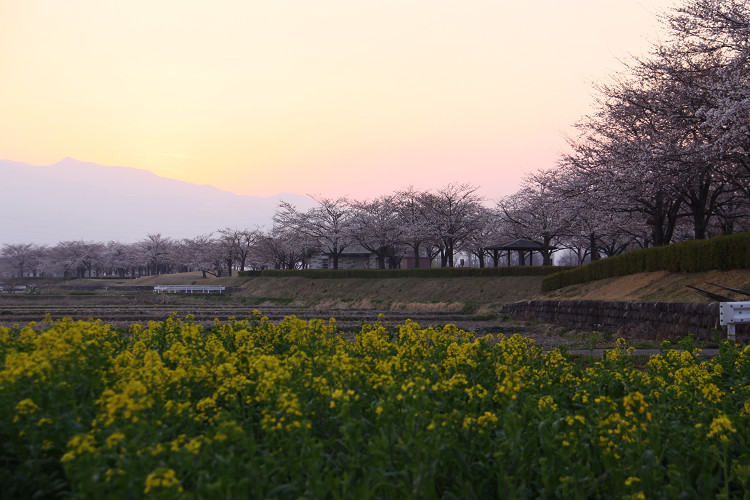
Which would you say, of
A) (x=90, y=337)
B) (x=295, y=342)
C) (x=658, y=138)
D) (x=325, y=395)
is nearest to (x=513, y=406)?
(x=325, y=395)

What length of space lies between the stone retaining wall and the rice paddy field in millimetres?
6157

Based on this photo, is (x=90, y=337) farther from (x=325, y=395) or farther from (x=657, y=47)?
(x=657, y=47)

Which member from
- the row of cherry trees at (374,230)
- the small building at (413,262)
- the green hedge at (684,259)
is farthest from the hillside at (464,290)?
the small building at (413,262)

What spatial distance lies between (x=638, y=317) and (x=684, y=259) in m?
3.40

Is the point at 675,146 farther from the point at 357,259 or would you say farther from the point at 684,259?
the point at 357,259

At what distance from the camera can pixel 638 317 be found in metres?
15.7

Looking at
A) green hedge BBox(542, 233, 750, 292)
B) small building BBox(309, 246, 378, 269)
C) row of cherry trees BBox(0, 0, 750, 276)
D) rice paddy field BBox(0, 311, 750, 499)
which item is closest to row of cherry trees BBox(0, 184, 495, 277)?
small building BBox(309, 246, 378, 269)

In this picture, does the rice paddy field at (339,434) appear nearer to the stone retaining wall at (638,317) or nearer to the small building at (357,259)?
the stone retaining wall at (638,317)

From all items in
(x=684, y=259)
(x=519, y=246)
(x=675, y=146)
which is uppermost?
(x=675, y=146)

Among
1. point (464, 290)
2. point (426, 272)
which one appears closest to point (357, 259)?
point (426, 272)

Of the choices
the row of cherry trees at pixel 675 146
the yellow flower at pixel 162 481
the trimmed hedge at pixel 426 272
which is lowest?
the yellow flower at pixel 162 481

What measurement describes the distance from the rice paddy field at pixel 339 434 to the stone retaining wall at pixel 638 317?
616cm

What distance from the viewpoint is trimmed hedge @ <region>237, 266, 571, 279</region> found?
39.1 metres

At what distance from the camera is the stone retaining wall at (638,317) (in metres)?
12.7
